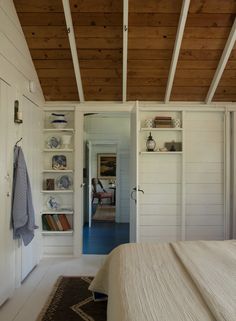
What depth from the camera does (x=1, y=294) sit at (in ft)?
8.84

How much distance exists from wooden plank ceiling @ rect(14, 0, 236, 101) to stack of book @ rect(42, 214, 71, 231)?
68.9 inches

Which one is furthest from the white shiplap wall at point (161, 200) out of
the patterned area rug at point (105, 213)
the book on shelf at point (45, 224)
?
the patterned area rug at point (105, 213)

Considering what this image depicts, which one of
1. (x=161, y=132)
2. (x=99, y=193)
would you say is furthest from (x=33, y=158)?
(x=99, y=193)

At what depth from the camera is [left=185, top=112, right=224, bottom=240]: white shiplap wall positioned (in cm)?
433

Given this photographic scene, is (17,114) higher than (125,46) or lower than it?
lower

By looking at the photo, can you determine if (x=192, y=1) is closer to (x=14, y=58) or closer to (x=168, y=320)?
(x=14, y=58)

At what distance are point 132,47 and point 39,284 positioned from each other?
2989 mm

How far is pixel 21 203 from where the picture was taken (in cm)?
302

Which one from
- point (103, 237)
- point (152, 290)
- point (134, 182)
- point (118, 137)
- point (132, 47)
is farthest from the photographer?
point (118, 137)

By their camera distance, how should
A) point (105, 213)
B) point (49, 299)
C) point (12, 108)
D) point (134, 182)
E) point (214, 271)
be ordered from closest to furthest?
point (214, 271) → point (49, 299) → point (12, 108) → point (134, 182) → point (105, 213)

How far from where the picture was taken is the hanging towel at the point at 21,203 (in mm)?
2975

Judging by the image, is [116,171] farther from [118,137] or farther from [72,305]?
[72,305]

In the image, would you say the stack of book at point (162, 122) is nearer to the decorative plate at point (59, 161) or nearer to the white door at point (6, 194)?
the decorative plate at point (59, 161)

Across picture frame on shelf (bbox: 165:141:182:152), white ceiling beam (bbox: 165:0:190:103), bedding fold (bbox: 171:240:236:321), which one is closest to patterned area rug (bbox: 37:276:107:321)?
bedding fold (bbox: 171:240:236:321)
